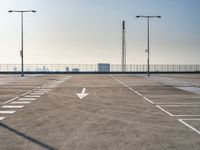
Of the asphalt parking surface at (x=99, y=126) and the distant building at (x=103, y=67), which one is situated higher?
the distant building at (x=103, y=67)

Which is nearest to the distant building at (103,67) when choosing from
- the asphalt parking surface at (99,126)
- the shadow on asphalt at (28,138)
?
the asphalt parking surface at (99,126)

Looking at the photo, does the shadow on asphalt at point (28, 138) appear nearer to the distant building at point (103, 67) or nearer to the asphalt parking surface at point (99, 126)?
the asphalt parking surface at point (99, 126)

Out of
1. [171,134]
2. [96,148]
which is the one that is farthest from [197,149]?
[96,148]

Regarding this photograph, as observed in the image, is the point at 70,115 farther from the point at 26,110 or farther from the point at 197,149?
the point at 197,149

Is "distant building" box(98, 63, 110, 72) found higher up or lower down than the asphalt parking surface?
higher up

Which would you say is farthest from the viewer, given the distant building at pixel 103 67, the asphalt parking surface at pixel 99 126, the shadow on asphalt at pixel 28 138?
the distant building at pixel 103 67

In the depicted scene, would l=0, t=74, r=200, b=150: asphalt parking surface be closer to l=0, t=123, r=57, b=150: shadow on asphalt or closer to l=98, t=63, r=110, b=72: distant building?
l=0, t=123, r=57, b=150: shadow on asphalt

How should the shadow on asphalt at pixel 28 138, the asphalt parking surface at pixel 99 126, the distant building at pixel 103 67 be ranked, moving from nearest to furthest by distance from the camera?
the shadow on asphalt at pixel 28 138 → the asphalt parking surface at pixel 99 126 → the distant building at pixel 103 67

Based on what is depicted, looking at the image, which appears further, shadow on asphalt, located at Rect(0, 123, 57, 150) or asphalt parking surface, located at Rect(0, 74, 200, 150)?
asphalt parking surface, located at Rect(0, 74, 200, 150)

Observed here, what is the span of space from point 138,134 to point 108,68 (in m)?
60.4

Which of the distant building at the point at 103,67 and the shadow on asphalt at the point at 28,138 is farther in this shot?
the distant building at the point at 103,67

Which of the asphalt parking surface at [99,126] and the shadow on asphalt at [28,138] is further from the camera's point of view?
the asphalt parking surface at [99,126]

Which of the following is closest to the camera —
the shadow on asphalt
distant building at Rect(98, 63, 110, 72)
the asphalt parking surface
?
the shadow on asphalt

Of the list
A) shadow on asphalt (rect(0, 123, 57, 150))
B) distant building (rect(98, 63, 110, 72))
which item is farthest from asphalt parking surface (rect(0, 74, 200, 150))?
distant building (rect(98, 63, 110, 72))
